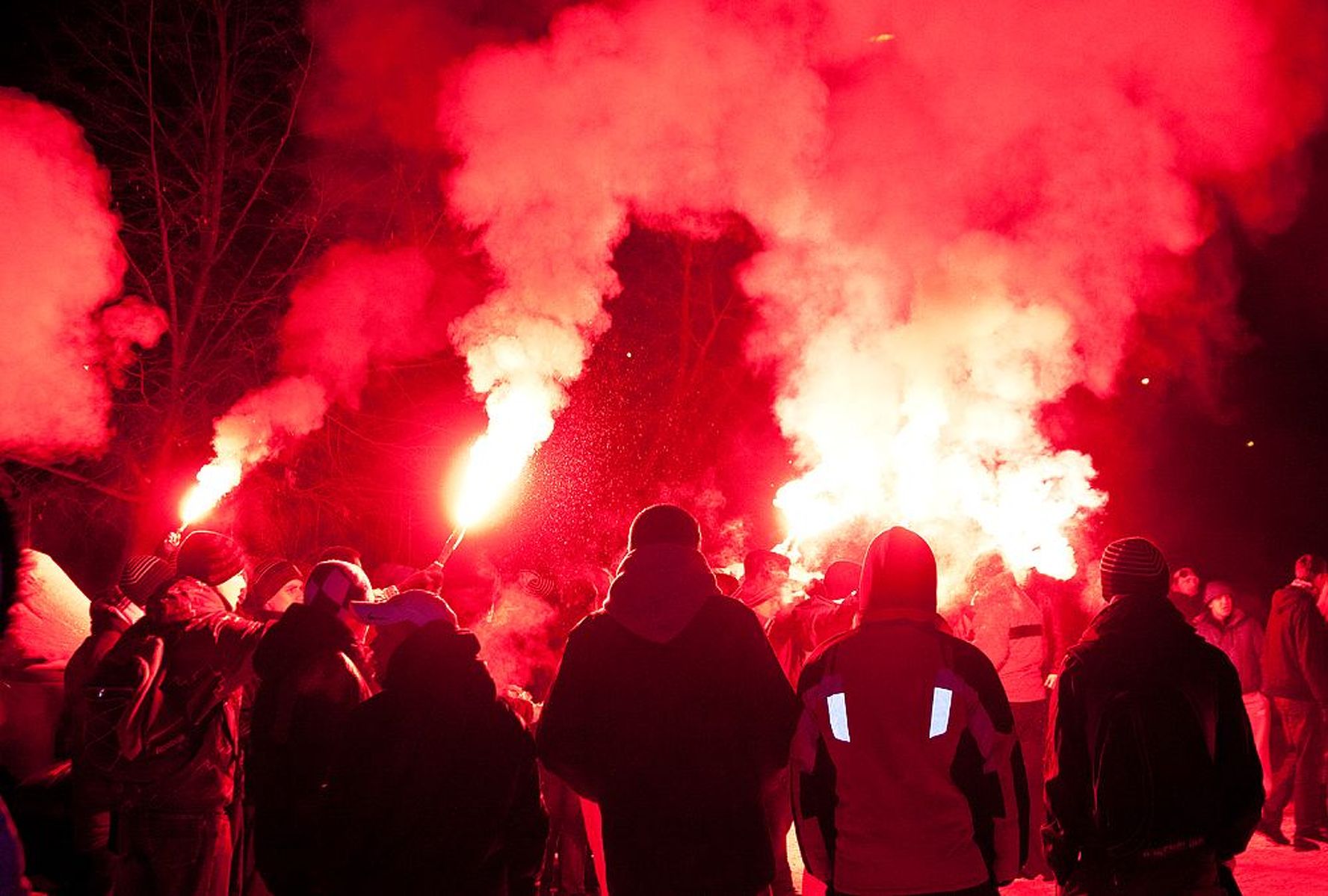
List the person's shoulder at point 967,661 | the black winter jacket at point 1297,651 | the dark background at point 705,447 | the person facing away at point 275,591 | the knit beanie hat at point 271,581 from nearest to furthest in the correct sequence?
1. the person's shoulder at point 967,661
2. the person facing away at point 275,591
3. the knit beanie hat at point 271,581
4. the black winter jacket at point 1297,651
5. the dark background at point 705,447

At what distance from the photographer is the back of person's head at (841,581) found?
7312 millimetres

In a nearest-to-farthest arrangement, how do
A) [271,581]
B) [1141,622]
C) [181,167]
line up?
1. [1141,622]
2. [271,581]
3. [181,167]

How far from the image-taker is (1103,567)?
4379mm

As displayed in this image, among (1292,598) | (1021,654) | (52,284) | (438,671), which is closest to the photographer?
(438,671)

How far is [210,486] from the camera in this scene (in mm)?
11305

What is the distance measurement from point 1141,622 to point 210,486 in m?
9.41

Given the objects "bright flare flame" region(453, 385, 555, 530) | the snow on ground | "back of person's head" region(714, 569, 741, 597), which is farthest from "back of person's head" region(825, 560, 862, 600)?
"bright flare flame" region(453, 385, 555, 530)

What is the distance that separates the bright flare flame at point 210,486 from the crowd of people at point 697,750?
6.75m

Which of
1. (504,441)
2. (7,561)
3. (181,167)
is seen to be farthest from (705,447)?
(7,561)

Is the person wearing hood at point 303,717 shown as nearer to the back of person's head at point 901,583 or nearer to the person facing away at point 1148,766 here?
the back of person's head at point 901,583

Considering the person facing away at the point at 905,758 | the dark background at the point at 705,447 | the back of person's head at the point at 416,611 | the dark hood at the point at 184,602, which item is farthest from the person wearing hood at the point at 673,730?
the dark background at the point at 705,447

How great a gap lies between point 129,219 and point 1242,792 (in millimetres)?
13421

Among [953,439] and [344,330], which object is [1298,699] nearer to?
[953,439]

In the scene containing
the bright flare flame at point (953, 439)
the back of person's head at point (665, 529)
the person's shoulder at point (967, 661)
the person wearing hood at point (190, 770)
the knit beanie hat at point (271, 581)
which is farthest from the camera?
the bright flare flame at point (953, 439)
